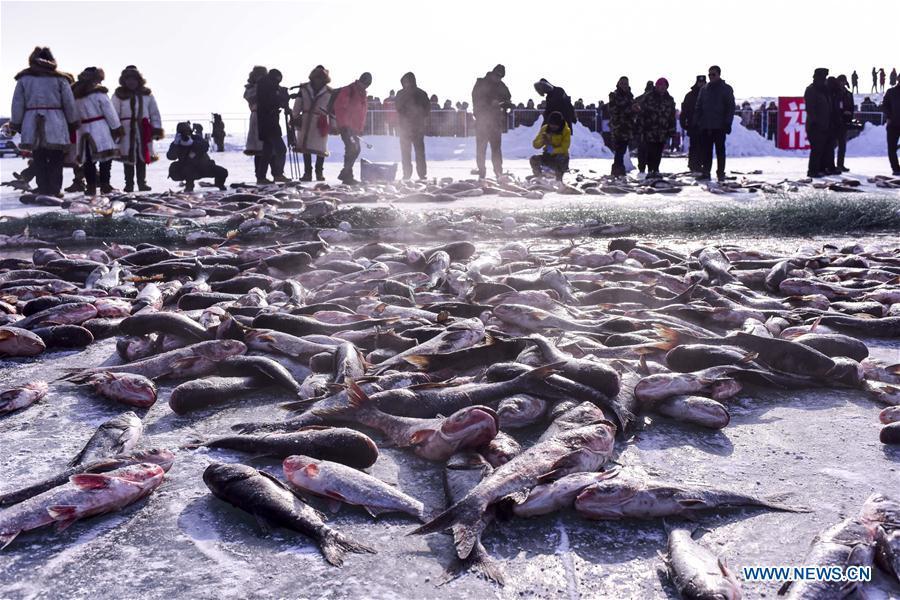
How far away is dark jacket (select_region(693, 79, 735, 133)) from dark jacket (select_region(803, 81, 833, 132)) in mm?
2433

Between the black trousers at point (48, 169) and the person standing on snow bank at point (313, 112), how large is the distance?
5.66m

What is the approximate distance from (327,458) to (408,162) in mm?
17581

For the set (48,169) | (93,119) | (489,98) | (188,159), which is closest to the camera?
(48,169)

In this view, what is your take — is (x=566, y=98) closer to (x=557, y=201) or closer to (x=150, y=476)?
(x=557, y=201)

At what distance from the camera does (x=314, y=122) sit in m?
18.3

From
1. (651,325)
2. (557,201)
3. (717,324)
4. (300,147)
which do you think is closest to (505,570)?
(651,325)

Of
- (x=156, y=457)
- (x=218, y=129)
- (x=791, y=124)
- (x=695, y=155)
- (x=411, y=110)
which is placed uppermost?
(x=218, y=129)

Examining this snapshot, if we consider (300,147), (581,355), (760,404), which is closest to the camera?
(760,404)

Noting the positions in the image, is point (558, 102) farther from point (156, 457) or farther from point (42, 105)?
point (156, 457)

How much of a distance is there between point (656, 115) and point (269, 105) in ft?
30.3

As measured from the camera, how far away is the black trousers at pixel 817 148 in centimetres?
1872

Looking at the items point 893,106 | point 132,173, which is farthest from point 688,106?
point 132,173

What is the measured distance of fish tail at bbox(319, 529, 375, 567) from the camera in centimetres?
244

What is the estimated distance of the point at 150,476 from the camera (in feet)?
9.39
